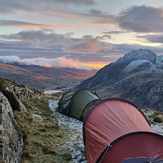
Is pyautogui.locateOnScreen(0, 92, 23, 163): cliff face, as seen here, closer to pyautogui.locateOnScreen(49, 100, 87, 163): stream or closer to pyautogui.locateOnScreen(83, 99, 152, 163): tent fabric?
pyautogui.locateOnScreen(49, 100, 87, 163): stream

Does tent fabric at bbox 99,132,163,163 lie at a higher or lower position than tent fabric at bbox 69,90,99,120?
higher

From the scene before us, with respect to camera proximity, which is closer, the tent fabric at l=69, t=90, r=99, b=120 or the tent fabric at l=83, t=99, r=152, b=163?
the tent fabric at l=83, t=99, r=152, b=163

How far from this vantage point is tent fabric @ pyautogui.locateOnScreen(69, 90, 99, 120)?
32781 millimetres

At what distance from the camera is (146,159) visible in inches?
569

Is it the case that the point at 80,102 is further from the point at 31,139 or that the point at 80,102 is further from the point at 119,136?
the point at 119,136

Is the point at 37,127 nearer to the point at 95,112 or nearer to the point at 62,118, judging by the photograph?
the point at 95,112

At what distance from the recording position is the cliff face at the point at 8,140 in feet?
46.8

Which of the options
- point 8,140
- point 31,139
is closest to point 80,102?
point 31,139

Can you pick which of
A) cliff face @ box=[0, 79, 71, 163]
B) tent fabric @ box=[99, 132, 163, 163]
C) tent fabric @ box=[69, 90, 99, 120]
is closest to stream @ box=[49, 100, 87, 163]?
cliff face @ box=[0, 79, 71, 163]

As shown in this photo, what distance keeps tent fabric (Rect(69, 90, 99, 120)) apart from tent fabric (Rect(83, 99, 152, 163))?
12037 mm

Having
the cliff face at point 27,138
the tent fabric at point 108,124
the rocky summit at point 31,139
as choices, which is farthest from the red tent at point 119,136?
the cliff face at point 27,138

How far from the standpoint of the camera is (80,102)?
33.6 metres

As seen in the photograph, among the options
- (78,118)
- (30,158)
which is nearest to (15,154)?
(30,158)

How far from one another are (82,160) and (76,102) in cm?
1616
